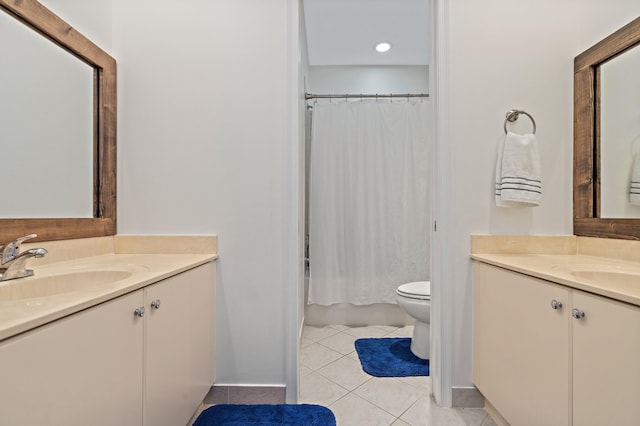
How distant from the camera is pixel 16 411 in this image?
0.56m

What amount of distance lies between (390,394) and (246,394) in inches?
28.3

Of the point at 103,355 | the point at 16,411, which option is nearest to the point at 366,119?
the point at 103,355

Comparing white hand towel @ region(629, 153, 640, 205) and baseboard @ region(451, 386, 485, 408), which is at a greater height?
white hand towel @ region(629, 153, 640, 205)

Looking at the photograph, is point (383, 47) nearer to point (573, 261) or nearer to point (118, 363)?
point (573, 261)

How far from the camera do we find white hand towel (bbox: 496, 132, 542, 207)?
144cm

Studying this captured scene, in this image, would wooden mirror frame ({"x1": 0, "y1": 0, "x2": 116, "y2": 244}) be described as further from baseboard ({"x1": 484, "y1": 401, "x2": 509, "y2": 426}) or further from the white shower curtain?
baseboard ({"x1": 484, "y1": 401, "x2": 509, "y2": 426})

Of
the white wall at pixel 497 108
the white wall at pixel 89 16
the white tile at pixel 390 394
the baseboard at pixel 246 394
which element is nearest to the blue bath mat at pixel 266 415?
the baseboard at pixel 246 394

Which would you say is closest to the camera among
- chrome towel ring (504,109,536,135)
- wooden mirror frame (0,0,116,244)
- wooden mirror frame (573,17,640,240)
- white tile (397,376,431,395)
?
wooden mirror frame (0,0,116,244)

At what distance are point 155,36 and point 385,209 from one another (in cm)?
195

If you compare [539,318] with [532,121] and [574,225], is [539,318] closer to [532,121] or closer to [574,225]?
[574,225]

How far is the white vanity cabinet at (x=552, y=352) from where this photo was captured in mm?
771

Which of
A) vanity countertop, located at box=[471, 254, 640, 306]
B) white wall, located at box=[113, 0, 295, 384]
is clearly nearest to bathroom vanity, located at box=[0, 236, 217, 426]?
white wall, located at box=[113, 0, 295, 384]

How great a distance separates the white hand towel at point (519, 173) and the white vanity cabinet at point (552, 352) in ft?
1.14

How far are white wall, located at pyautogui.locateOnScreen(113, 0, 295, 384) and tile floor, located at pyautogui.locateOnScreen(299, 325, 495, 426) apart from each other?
31 cm
